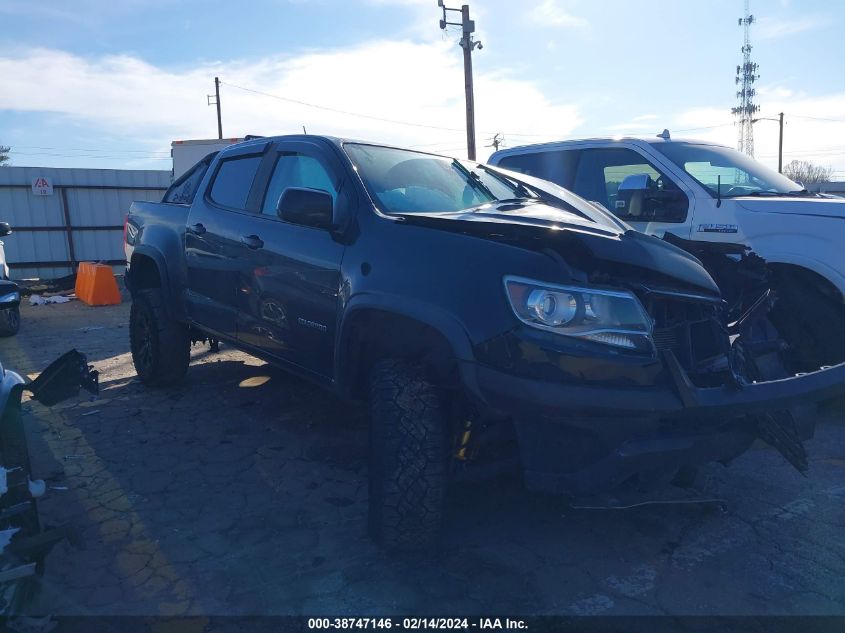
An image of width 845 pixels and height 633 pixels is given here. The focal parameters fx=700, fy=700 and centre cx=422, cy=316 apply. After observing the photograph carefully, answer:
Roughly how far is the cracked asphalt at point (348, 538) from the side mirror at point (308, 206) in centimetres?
148

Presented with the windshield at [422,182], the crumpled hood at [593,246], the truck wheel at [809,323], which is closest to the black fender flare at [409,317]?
the crumpled hood at [593,246]

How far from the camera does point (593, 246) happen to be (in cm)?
270

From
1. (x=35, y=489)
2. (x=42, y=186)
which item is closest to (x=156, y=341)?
(x=35, y=489)

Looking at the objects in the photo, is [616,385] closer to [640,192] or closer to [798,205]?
[798,205]

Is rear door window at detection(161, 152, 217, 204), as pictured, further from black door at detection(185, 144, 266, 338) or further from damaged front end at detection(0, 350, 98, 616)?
damaged front end at detection(0, 350, 98, 616)

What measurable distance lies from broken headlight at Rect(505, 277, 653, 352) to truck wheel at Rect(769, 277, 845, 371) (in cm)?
242

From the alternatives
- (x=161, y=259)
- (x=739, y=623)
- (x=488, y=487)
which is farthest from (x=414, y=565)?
(x=161, y=259)

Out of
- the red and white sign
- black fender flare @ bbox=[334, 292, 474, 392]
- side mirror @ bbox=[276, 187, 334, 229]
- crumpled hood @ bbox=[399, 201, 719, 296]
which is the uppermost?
the red and white sign

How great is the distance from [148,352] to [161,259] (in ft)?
2.66

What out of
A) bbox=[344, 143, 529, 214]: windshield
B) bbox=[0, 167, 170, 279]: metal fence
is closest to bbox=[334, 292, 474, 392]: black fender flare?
bbox=[344, 143, 529, 214]: windshield

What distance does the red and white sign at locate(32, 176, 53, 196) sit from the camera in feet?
46.3

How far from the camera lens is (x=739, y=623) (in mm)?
2600

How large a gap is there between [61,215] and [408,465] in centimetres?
1409

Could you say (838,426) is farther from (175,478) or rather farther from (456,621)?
(175,478)
